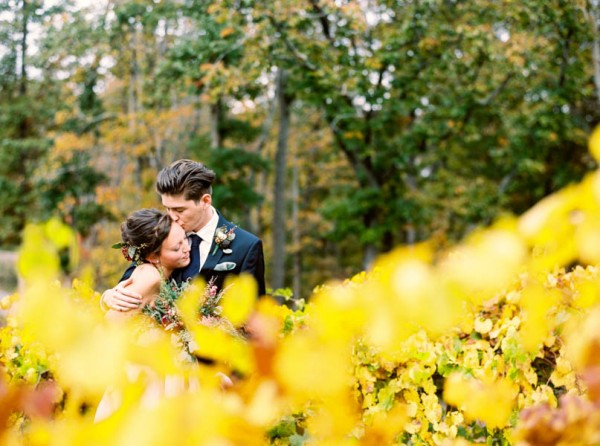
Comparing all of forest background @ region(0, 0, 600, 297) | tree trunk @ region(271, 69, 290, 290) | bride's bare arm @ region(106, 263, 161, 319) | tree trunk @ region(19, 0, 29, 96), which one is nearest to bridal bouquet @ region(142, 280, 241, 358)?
bride's bare arm @ region(106, 263, 161, 319)

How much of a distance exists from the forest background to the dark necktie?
767 cm

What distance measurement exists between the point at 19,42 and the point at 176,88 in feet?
33.8

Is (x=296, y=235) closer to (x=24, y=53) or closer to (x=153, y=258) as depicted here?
(x=24, y=53)

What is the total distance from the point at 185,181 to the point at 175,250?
370mm

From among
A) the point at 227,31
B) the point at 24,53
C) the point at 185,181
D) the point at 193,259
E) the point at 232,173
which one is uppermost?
the point at 185,181

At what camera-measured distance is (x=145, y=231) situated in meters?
2.66

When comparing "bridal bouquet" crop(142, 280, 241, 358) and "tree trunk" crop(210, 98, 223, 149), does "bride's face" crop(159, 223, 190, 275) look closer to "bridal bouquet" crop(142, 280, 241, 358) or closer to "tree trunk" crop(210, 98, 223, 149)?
"bridal bouquet" crop(142, 280, 241, 358)

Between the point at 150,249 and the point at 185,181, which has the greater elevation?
the point at 185,181

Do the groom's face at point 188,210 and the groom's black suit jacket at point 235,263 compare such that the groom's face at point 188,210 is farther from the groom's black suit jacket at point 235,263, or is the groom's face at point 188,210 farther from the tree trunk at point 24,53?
the tree trunk at point 24,53

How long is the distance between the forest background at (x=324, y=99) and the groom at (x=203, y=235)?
7598 millimetres

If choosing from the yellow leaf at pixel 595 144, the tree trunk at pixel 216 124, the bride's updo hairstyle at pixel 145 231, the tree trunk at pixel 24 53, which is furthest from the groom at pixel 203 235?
the tree trunk at pixel 24 53

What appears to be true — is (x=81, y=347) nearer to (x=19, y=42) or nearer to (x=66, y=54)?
(x=66, y=54)

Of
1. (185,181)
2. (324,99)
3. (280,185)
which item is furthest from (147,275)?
(280,185)

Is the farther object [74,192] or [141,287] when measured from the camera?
[74,192]
